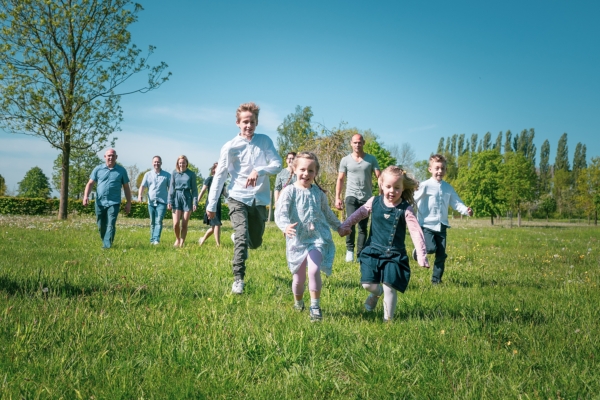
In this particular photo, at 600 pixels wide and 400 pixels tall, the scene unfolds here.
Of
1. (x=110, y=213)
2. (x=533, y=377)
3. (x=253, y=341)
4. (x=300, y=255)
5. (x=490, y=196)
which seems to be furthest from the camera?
(x=490, y=196)

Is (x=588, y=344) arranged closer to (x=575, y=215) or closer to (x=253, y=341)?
(x=253, y=341)

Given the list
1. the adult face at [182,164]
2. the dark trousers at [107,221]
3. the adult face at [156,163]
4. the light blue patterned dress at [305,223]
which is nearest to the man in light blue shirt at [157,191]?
the adult face at [156,163]

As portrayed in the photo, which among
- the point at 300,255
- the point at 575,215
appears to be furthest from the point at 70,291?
the point at 575,215

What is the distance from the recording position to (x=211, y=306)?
4355 mm

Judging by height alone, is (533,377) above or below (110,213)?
below

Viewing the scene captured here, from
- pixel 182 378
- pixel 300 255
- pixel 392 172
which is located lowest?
pixel 182 378

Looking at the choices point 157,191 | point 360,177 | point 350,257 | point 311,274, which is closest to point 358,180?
point 360,177

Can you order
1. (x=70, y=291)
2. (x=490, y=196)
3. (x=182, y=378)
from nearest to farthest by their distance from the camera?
1. (x=182, y=378)
2. (x=70, y=291)
3. (x=490, y=196)

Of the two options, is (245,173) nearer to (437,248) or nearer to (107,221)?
(437,248)

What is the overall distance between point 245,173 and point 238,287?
138 centimetres

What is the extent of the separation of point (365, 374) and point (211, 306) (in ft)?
6.57

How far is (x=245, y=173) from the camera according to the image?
5.47 m

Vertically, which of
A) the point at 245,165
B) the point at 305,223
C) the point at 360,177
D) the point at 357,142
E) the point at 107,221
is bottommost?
the point at 107,221

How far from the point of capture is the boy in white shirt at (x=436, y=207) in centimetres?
680
